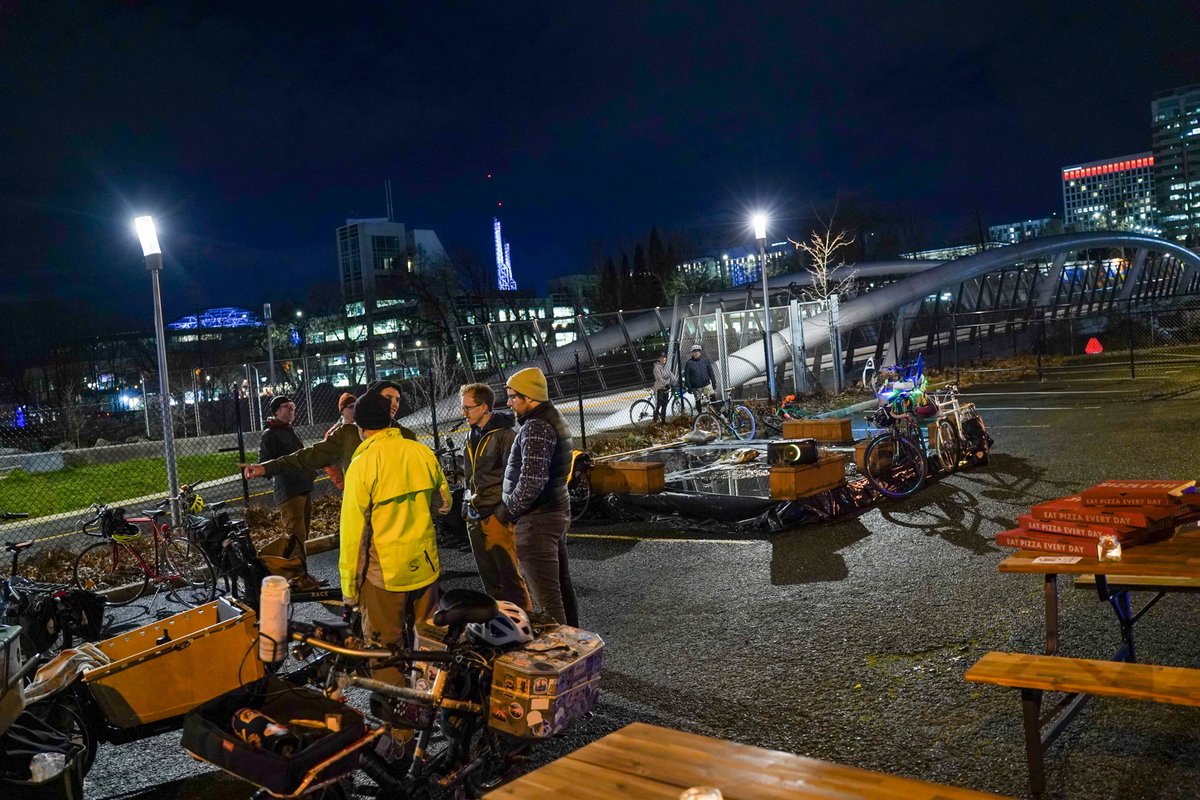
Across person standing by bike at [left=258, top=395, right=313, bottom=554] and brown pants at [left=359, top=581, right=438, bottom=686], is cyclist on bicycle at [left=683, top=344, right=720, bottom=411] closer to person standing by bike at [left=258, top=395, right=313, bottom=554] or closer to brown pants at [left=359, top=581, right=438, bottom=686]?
person standing by bike at [left=258, top=395, right=313, bottom=554]

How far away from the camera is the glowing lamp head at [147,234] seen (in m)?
10.3

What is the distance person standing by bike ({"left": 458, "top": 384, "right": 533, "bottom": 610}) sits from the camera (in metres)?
6.12

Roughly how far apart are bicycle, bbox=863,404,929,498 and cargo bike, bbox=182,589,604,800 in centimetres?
704

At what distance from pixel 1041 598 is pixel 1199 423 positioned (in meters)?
9.99

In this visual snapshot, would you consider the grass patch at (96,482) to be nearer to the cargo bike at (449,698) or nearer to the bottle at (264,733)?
the cargo bike at (449,698)

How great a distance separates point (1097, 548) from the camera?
4.25 m

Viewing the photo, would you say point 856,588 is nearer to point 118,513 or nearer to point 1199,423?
point 118,513

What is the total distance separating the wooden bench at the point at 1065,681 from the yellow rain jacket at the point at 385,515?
2744mm

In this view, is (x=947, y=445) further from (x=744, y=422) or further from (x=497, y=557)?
(x=497, y=557)

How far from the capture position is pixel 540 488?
5586 millimetres

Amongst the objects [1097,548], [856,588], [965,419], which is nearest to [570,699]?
[1097,548]

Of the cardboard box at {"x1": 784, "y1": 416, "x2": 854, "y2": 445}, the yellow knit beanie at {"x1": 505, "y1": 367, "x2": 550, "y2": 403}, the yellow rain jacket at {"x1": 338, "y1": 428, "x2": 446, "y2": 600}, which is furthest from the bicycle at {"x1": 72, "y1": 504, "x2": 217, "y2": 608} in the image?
the cardboard box at {"x1": 784, "y1": 416, "x2": 854, "y2": 445}

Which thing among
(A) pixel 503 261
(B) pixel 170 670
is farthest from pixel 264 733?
(A) pixel 503 261

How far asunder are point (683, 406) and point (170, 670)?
1488cm
